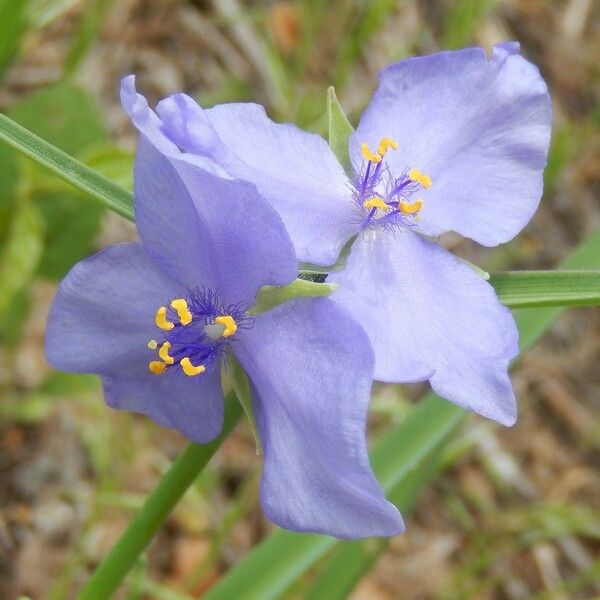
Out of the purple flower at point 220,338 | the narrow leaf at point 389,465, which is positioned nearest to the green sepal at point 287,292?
the purple flower at point 220,338

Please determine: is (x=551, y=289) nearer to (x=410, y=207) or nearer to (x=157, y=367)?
(x=410, y=207)

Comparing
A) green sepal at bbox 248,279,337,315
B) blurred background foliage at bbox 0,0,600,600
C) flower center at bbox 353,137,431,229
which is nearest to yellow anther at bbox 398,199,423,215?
flower center at bbox 353,137,431,229

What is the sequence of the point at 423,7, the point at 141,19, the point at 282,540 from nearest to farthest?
the point at 282,540, the point at 141,19, the point at 423,7

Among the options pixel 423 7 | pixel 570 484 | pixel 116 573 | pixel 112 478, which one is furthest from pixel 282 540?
pixel 423 7

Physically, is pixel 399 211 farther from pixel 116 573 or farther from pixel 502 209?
pixel 116 573

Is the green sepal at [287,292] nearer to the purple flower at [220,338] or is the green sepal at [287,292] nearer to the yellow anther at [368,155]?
the purple flower at [220,338]

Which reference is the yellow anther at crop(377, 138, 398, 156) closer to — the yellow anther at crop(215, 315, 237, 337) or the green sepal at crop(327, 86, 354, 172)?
the green sepal at crop(327, 86, 354, 172)

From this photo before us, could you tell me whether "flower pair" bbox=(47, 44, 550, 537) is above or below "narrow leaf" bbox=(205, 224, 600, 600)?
above
